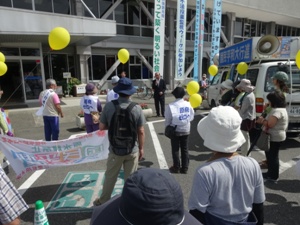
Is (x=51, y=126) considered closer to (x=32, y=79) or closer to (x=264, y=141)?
(x=264, y=141)

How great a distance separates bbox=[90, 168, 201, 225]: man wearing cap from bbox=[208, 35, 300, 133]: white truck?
4960 mm

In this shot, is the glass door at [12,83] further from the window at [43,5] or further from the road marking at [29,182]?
the road marking at [29,182]

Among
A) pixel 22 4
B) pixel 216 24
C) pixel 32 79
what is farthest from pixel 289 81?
pixel 22 4

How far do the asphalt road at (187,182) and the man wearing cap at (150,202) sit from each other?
8.02 feet

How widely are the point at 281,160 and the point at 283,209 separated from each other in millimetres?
2040

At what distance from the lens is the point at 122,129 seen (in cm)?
303

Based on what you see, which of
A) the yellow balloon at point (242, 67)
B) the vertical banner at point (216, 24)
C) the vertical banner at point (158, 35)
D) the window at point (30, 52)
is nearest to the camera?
the yellow balloon at point (242, 67)

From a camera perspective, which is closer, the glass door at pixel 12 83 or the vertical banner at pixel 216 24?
the glass door at pixel 12 83

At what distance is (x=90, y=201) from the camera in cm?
350

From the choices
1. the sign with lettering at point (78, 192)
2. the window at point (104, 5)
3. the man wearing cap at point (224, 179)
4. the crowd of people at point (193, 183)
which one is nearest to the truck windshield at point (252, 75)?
the crowd of people at point (193, 183)

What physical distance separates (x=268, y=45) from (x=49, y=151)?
18.2 ft

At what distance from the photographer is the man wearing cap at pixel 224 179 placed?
1601 millimetres

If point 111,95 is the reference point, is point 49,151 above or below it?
below

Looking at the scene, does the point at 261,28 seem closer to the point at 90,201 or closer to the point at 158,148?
the point at 158,148
